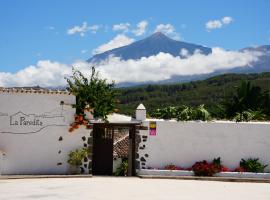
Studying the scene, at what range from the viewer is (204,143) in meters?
Answer: 21.0

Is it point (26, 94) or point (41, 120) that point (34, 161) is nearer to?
point (41, 120)

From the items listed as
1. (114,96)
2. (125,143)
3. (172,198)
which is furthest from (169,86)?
(172,198)

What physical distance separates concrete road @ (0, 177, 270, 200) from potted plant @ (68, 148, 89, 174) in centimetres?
131

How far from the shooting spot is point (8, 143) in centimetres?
1962

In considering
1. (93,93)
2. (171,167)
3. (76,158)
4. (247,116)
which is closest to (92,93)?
(93,93)

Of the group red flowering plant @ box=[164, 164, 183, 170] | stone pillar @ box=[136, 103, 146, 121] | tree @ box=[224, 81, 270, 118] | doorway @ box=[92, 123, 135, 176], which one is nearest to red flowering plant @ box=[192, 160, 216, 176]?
red flowering plant @ box=[164, 164, 183, 170]

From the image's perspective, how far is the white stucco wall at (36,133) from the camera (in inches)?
773

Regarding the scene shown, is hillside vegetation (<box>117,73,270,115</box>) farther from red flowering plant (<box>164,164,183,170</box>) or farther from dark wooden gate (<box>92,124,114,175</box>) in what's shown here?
red flowering plant (<box>164,164,183,170</box>)

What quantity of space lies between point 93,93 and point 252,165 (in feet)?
27.8

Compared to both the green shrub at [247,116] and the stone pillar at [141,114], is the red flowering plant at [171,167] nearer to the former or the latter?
the stone pillar at [141,114]

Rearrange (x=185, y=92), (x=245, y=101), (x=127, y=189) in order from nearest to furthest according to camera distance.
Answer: (x=127, y=189) < (x=245, y=101) < (x=185, y=92)

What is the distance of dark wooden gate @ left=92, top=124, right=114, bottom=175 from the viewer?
22.5 metres

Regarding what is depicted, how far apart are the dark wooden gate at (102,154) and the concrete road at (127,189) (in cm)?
335

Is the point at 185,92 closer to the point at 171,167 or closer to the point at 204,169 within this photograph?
the point at 171,167
